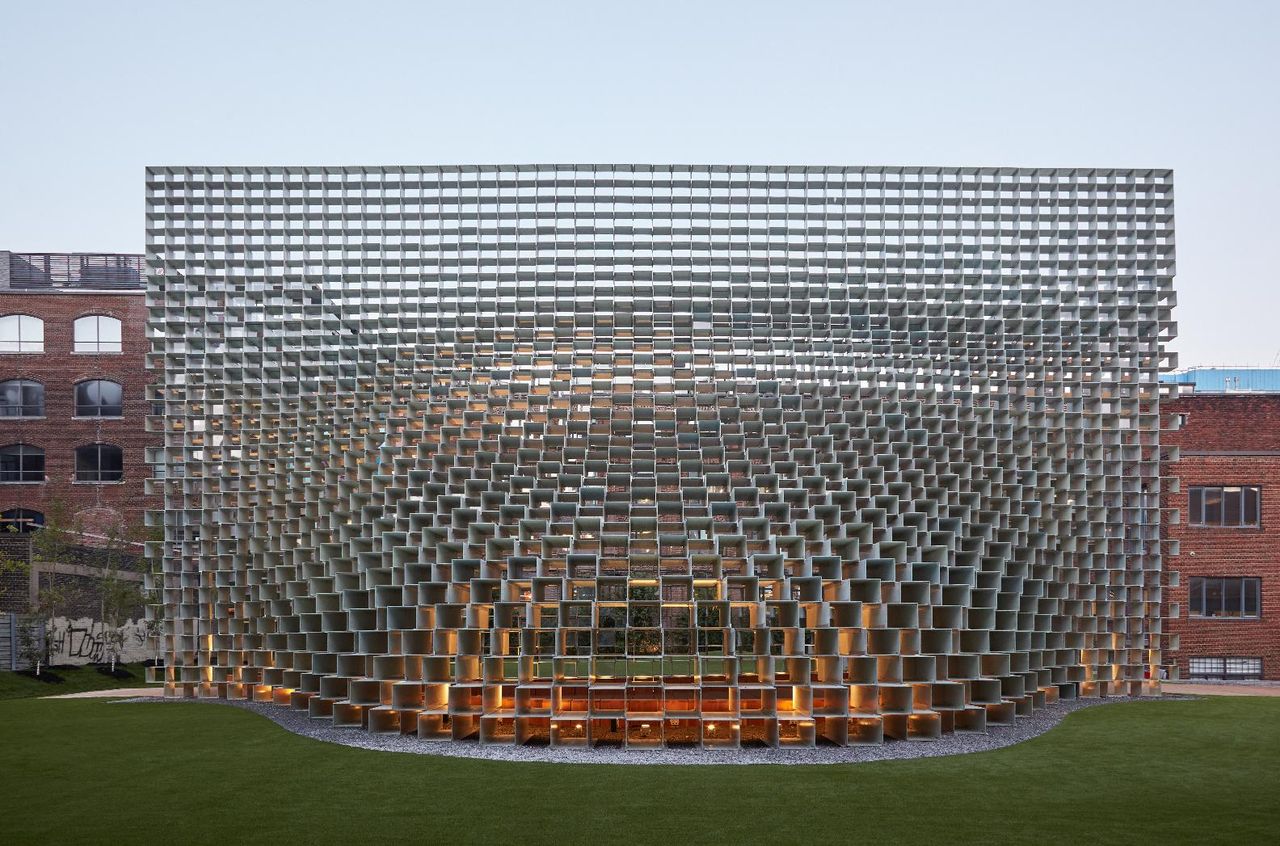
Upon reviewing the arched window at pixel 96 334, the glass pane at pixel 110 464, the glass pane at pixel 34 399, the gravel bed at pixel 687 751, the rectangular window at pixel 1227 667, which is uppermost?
the arched window at pixel 96 334

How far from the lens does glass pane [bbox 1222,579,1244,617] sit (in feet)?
77.2

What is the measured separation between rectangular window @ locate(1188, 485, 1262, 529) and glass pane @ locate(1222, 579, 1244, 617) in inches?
50.3

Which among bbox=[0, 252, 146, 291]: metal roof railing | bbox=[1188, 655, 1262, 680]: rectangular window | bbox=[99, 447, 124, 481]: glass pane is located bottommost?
bbox=[1188, 655, 1262, 680]: rectangular window

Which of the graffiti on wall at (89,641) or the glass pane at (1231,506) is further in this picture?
the graffiti on wall at (89,641)

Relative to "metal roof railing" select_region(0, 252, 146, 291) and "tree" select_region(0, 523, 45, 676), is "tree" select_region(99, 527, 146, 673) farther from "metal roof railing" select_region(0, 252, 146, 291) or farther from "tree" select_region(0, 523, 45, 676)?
"metal roof railing" select_region(0, 252, 146, 291)

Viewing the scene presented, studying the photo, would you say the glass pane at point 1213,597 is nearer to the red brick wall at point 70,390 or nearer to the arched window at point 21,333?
the red brick wall at point 70,390

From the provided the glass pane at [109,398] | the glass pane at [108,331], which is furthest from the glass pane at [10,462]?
the glass pane at [108,331]

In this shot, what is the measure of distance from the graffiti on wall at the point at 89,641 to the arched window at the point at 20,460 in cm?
828

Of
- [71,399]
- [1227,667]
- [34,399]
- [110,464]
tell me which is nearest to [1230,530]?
[1227,667]

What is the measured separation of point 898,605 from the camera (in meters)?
13.5

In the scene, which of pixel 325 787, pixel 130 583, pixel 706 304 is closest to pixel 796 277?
pixel 706 304

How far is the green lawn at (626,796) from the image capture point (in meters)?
8.27

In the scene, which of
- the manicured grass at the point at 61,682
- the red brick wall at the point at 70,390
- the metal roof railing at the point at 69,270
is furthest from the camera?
the metal roof railing at the point at 69,270

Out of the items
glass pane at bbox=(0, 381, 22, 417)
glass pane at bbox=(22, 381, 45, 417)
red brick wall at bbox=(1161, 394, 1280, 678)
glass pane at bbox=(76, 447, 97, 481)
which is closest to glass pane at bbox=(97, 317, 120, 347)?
glass pane at bbox=(22, 381, 45, 417)
